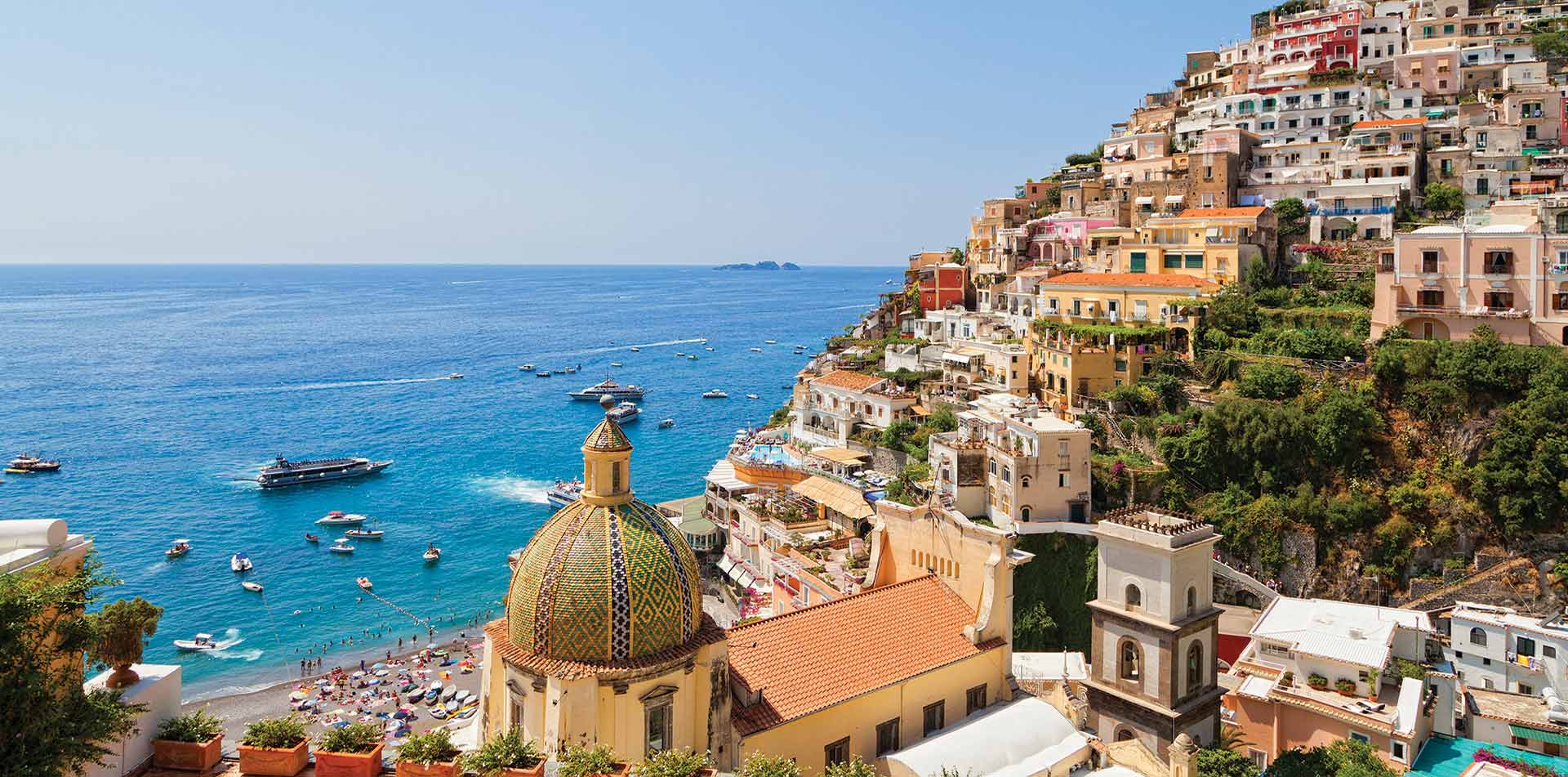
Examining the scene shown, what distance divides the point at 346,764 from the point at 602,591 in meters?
4.27

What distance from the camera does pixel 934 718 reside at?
17797 mm

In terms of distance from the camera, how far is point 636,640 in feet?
46.1

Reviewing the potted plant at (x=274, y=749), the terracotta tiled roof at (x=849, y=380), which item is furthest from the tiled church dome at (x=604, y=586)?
the terracotta tiled roof at (x=849, y=380)

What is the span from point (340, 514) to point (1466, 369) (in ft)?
176

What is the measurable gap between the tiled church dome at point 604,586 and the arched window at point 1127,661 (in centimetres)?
1045

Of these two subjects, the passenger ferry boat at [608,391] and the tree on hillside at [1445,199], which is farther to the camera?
the passenger ferry boat at [608,391]

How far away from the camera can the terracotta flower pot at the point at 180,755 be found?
1061 cm

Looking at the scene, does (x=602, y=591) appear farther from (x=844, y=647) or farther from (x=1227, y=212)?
(x=1227, y=212)

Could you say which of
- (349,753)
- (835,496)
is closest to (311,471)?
(835,496)

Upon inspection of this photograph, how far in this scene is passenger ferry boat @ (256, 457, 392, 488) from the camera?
2491 inches

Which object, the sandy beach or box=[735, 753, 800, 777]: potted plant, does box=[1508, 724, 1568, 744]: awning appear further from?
the sandy beach

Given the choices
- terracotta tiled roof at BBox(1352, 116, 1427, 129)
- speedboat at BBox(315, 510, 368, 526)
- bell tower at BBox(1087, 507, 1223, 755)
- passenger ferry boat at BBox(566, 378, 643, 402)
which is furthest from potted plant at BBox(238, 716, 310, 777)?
passenger ferry boat at BBox(566, 378, 643, 402)

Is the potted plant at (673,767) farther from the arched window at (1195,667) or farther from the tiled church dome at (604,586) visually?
the arched window at (1195,667)

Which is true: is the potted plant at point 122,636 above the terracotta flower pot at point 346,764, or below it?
above
